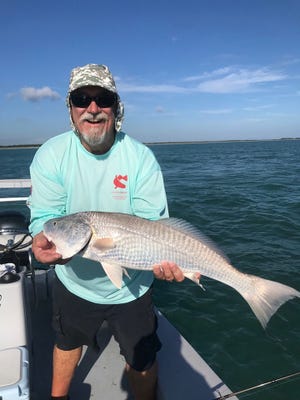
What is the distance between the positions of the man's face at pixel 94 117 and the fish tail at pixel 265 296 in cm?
178

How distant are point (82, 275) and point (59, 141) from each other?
1230 mm

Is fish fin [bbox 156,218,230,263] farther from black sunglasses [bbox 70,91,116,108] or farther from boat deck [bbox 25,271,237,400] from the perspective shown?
boat deck [bbox 25,271,237,400]

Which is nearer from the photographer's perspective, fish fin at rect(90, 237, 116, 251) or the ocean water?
fish fin at rect(90, 237, 116, 251)

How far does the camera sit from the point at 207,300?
7629 millimetres

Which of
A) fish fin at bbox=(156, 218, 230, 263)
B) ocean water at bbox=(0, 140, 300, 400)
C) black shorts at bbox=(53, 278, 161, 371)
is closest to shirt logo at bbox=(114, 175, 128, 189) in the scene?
fish fin at bbox=(156, 218, 230, 263)

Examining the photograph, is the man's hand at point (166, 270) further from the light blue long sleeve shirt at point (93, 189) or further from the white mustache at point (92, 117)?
the white mustache at point (92, 117)

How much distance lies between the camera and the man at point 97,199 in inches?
124

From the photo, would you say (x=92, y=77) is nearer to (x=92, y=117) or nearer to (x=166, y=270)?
(x=92, y=117)

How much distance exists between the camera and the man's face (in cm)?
313

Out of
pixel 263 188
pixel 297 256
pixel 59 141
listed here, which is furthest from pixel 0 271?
pixel 263 188

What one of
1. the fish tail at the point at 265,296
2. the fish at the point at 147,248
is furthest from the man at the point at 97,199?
the fish tail at the point at 265,296

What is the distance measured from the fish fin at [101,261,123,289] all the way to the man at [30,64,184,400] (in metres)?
0.29

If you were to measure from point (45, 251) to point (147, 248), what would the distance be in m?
0.85

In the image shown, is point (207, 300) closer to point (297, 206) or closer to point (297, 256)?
point (297, 256)
